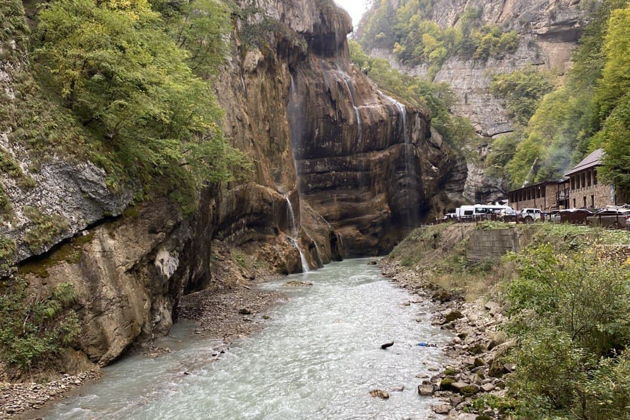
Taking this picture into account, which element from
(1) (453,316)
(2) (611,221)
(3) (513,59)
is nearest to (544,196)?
(2) (611,221)

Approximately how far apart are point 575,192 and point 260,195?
3302 cm

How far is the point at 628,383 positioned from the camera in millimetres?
6250

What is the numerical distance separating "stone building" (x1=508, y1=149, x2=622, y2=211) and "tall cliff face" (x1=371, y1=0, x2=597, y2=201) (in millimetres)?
31073

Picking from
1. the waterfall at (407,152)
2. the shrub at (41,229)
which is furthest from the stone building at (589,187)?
the shrub at (41,229)

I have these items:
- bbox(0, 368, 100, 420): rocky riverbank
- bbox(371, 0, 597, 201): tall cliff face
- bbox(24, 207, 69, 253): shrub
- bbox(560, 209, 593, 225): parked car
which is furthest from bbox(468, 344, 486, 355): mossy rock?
bbox(371, 0, 597, 201): tall cliff face

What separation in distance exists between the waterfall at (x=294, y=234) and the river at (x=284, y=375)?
846 inches

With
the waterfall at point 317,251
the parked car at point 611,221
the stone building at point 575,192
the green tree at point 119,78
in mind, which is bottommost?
the waterfall at point 317,251

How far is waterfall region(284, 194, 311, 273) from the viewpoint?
41.9m

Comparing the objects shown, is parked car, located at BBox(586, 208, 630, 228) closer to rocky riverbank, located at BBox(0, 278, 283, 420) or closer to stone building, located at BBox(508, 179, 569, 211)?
rocky riverbank, located at BBox(0, 278, 283, 420)

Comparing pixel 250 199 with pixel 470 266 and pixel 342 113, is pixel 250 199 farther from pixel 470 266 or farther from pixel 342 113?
pixel 342 113

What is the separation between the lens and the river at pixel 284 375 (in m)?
10.4

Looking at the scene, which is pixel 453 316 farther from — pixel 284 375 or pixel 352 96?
pixel 352 96

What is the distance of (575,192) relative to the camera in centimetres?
4447

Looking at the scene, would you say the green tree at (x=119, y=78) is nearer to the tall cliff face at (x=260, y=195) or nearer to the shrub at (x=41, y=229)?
the tall cliff face at (x=260, y=195)
